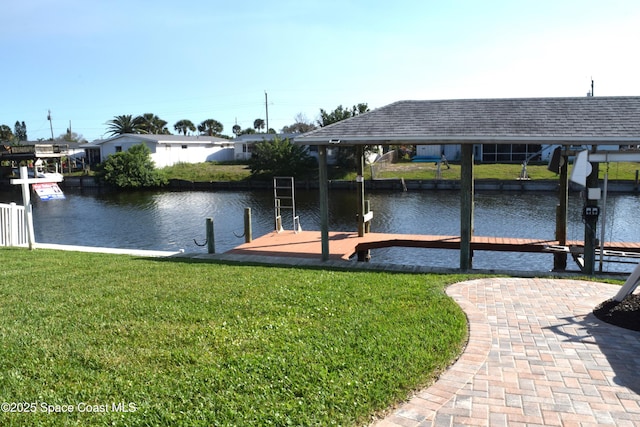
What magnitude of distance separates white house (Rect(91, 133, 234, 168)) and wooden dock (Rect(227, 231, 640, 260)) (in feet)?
125

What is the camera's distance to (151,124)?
77.6 meters

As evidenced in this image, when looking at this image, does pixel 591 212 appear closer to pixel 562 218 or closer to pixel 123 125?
pixel 562 218

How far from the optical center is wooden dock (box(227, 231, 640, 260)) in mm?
11781

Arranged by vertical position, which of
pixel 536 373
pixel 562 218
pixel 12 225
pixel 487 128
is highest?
pixel 487 128

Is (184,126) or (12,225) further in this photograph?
(184,126)

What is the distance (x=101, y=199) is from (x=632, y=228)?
111ft

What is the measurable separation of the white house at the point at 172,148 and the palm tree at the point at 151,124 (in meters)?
19.2

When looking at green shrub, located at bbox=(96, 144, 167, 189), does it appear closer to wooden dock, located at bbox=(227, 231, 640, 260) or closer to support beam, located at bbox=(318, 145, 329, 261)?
wooden dock, located at bbox=(227, 231, 640, 260)

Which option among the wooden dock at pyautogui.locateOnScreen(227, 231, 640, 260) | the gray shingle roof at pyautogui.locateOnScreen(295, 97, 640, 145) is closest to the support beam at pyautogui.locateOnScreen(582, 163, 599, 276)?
the gray shingle roof at pyautogui.locateOnScreen(295, 97, 640, 145)

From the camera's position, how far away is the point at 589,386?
459 centimetres

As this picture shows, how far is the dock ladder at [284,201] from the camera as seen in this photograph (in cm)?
1608

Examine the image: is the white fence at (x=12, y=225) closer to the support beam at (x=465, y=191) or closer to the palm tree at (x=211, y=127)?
the support beam at (x=465, y=191)

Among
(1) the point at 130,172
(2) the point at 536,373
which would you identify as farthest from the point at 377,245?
(1) the point at 130,172

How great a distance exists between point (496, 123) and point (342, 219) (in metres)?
14.9
